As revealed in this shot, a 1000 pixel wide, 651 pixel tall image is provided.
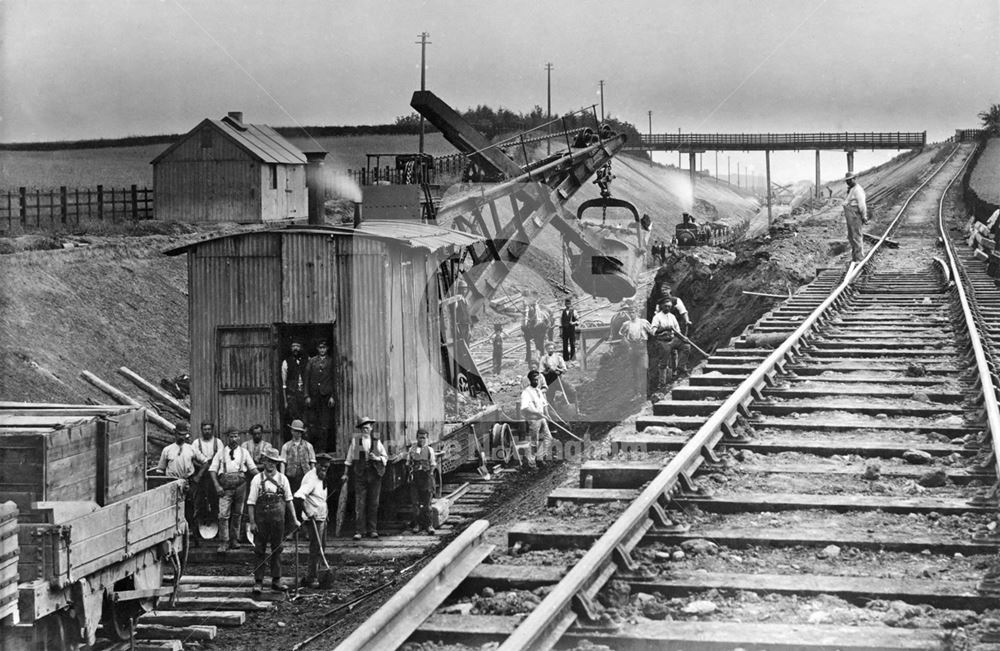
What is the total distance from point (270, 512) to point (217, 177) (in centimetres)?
2978

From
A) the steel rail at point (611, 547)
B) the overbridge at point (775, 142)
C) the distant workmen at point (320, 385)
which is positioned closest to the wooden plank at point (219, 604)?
the distant workmen at point (320, 385)

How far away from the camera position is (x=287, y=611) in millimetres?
12727

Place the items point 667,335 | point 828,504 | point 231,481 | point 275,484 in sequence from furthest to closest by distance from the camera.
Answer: point 667,335 → point 231,481 → point 275,484 → point 828,504

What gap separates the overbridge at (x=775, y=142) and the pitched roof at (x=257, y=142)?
42.6m

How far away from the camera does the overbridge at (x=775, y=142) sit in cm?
8725

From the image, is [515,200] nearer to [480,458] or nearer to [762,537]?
[480,458]

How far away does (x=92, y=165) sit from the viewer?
54281 mm

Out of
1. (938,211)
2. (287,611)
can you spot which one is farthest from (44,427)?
(938,211)

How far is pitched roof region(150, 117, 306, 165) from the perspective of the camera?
40.8 metres

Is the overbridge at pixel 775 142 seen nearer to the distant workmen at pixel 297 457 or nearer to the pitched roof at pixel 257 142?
the pitched roof at pixel 257 142

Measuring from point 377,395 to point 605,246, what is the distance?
20.3 metres

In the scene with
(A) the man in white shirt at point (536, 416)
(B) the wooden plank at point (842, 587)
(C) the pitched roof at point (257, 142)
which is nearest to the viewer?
(B) the wooden plank at point (842, 587)

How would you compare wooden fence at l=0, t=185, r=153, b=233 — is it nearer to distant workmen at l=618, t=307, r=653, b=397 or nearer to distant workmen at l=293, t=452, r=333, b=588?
distant workmen at l=618, t=307, r=653, b=397

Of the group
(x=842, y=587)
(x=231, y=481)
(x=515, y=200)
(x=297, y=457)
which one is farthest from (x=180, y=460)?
(x=515, y=200)
